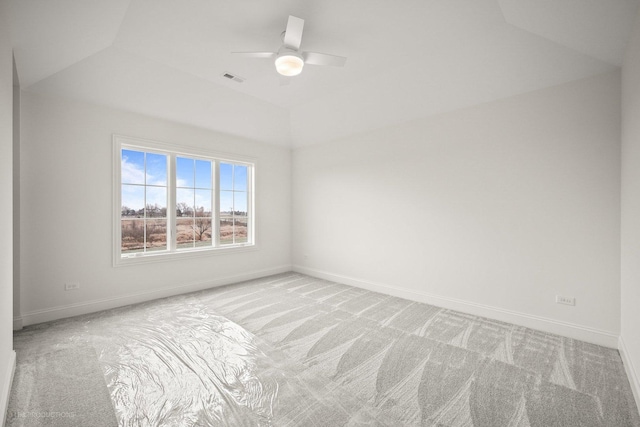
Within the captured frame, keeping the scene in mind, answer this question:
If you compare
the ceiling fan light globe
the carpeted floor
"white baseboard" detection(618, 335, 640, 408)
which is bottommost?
the carpeted floor

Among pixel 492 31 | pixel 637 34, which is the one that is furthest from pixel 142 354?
pixel 637 34

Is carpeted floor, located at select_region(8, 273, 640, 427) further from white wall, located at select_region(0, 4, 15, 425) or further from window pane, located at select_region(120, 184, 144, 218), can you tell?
window pane, located at select_region(120, 184, 144, 218)

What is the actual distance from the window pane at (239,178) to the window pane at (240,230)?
2.03 ft

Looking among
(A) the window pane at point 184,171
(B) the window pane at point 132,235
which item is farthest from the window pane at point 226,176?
(B) the window pane at point 132,235

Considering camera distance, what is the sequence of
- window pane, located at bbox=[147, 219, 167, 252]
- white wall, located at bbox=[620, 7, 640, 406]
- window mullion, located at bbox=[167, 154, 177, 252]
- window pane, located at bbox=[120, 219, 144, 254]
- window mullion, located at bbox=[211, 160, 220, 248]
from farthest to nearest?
window mullion, located at bbox=[211, 160, 220, 248], window mullion, located at bbox=[167, 154, 177, 252], window pane, located at bbox=[147, 219, 167, 252], window pane, located at bbox=[120, 219, 144, 254], white wall, located at bbox=[620, 7, 640, 406]

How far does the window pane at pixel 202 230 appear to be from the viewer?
178 inches

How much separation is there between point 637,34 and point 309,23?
2.57 meters

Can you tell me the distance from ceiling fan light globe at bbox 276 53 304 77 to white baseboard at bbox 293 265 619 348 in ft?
10.9

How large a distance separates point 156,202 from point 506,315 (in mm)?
5014

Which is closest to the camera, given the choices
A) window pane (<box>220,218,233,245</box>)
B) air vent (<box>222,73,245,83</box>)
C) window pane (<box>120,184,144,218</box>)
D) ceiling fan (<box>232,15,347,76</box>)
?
ceiling fan (<box>232,15,347,76</box>)

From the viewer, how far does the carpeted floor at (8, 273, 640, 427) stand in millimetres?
1702

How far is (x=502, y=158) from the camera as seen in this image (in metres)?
3.18

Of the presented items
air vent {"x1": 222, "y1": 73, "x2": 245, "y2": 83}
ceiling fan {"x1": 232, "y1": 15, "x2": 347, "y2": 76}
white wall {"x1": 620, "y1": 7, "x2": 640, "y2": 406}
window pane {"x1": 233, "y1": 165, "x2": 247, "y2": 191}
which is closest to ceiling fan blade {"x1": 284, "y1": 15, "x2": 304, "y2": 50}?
ceiling fan {"x1": 232, "y1": 15, "x2": 347, "y2": 76}

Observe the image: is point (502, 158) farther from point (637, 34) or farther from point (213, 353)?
point (213, 353)
